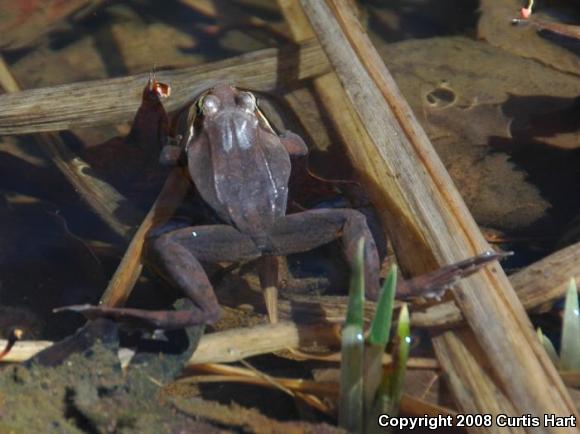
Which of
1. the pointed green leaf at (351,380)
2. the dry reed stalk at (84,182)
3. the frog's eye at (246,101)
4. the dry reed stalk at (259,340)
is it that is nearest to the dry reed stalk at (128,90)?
the dry reed stalk at (84,182)

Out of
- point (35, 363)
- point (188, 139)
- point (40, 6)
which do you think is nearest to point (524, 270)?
point (188, 139)

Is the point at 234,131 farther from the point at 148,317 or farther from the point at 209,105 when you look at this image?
the point at 148,317

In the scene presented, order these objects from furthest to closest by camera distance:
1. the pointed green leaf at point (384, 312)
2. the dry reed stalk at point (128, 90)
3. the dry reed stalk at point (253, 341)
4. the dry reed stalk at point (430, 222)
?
the dry reed stalk at point (128, 90), the dry reed stalk at point (253, 341), the dry reed stalk at point (430, 222), the pointed green leaf at point (384, 312)

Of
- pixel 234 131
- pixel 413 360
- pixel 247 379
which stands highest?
pixel 234 131

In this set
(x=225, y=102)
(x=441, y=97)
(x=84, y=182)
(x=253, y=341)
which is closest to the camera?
(x=253, y=341)

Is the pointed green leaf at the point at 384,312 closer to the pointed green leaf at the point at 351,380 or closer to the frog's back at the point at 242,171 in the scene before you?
the pointed green leaf at the point at 351,380

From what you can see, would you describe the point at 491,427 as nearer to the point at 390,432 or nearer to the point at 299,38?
the point at 390,432

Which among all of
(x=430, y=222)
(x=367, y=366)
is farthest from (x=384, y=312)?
(x=430, y=222)
